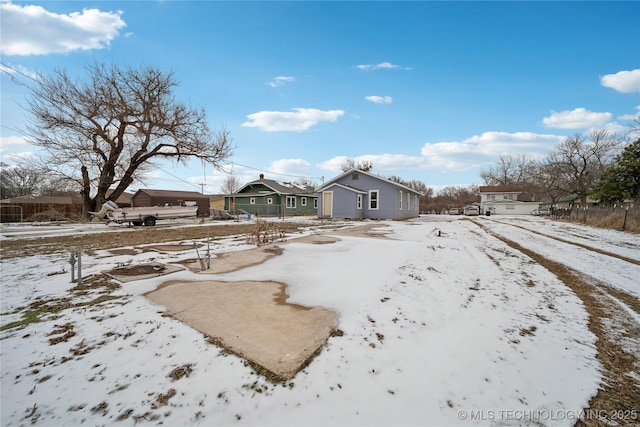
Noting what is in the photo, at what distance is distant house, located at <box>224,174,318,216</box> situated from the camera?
2767cm

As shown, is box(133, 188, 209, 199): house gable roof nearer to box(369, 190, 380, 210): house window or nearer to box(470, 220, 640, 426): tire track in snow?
box(369, 190, 380, 210): house window

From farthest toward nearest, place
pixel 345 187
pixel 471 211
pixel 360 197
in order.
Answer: pixel 471 211 < pixel 360 197 < pixel 345 187

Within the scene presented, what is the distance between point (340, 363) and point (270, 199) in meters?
27.1

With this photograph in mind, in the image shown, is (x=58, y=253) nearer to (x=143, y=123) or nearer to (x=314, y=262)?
(x=314, y=262)

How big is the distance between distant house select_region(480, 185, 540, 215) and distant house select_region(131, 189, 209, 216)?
4373 centimetres

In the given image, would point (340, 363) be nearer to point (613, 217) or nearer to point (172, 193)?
point (613, 217)

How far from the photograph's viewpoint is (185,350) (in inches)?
95.6

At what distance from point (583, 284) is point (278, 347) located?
564cm

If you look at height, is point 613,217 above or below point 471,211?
below

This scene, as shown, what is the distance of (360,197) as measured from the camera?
21.1m

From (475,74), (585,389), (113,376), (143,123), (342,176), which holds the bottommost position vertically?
(585,389)

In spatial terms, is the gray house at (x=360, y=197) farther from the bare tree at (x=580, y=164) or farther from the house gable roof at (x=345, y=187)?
the bare tree at (x=580, y=164)

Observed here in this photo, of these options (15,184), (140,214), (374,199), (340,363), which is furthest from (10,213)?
(15,184)

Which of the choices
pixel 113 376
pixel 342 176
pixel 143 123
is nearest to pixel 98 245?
pixel 113 376
